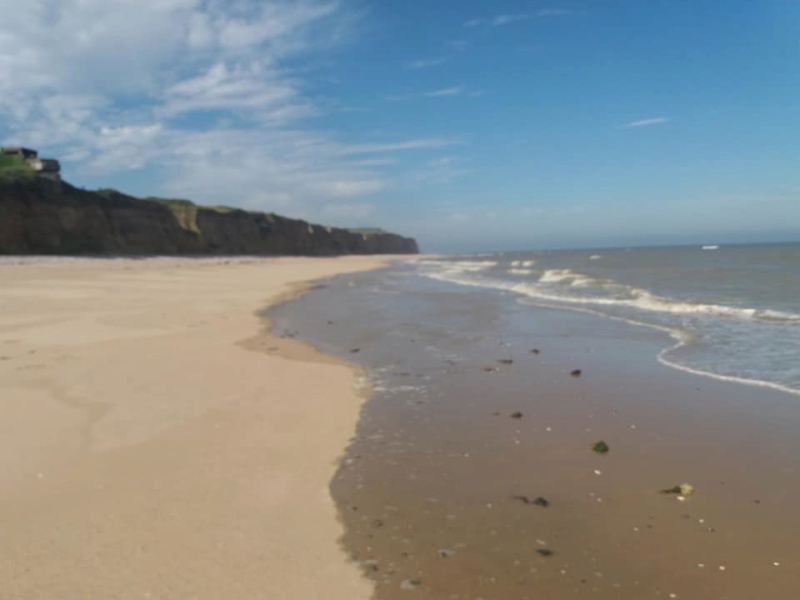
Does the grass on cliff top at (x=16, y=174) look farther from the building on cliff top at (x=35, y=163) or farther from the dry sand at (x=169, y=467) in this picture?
the dry sand at (x=169, y=467)

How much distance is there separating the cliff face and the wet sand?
1591 inches

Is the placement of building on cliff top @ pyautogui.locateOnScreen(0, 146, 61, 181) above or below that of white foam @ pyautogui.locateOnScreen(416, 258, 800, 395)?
→ above

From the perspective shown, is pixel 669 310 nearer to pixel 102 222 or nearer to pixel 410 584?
pixel 410 584

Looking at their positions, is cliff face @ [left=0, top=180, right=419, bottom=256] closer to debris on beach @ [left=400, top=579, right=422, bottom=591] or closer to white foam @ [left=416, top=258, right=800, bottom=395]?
white foam @ [left=416, top=258, right=800, bottom=395]

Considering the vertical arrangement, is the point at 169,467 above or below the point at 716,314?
above

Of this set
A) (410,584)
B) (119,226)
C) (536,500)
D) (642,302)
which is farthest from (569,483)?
(119,226)

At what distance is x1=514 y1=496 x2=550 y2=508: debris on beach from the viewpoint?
474 centimetres

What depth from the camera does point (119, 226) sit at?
166 feet

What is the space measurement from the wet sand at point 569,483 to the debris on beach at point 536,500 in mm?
39

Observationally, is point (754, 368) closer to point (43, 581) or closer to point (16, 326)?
point (43, 581)

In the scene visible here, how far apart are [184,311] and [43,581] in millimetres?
13799

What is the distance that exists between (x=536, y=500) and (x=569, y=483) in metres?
0.47

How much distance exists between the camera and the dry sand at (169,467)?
371 centimetres

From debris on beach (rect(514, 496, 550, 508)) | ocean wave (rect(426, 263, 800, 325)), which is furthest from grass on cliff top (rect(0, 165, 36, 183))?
debris on beach (rect(514, 496, 550, 508))
